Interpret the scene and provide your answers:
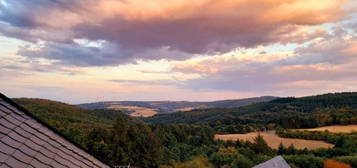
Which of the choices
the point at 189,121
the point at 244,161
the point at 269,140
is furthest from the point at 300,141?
the point at 189,121

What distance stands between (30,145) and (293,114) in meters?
116

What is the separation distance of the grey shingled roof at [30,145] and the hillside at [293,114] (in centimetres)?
8829

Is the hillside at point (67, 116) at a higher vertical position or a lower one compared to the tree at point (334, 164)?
higher

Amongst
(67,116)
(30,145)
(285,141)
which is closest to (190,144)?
(285,141)

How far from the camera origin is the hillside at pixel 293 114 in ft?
277

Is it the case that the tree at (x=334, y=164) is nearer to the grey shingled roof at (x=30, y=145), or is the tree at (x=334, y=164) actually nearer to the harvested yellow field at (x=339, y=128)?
the harvested yellow field at (x=339, y=128)

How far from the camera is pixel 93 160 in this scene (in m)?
Result: 3.13

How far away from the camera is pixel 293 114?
109812mm

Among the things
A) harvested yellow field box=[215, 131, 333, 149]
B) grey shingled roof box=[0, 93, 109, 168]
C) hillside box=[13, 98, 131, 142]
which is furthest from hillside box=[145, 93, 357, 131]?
grey shingled roof box=[0, 93, 109, 168]

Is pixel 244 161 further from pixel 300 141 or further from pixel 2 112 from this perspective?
pixel 2 112

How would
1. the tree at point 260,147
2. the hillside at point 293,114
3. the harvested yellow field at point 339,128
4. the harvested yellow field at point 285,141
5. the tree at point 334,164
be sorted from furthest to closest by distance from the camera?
1. the hillside at point 293,114
2. the harvested yellow field at point 339,128
3. the harvested yellow field at point 285,141
4. the tree at point 260,147
5. the tree at point 334,164

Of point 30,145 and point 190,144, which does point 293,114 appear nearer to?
point 190,144

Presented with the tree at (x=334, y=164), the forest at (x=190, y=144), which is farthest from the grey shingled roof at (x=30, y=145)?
the tree at (x=334, y=164)

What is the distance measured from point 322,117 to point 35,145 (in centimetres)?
9401
